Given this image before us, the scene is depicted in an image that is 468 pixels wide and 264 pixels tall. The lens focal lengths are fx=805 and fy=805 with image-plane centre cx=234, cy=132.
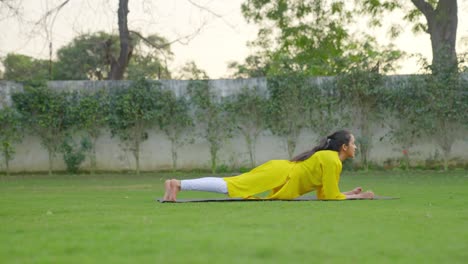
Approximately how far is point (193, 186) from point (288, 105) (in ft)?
33.3

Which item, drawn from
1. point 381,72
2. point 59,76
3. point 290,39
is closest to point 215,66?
point 290,39

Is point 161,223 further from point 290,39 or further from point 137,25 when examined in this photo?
point 290,39

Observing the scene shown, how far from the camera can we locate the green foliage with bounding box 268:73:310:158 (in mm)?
18359

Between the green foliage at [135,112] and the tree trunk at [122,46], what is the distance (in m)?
3.39

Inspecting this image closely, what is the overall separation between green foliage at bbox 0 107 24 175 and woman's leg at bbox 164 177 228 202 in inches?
401

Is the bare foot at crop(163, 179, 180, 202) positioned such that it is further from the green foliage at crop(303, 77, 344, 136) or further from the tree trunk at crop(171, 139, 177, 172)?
the green foliage at crop(303, 77, 344, 136)

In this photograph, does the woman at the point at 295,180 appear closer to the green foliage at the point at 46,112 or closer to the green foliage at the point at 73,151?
the green foliage at the point at 73,151

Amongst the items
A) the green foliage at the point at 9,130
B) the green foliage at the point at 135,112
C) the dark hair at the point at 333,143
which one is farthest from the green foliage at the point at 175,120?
the dark hair at the point at 333,143

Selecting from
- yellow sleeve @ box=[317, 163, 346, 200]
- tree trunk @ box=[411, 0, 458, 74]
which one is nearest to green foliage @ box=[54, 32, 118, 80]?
tree trunk @ box=[411, 0, 458, 74]

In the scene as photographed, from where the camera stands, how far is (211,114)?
18.4 m

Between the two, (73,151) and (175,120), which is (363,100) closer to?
(175,120)

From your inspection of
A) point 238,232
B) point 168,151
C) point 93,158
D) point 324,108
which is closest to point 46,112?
point 93,158

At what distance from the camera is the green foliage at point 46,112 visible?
715 inches

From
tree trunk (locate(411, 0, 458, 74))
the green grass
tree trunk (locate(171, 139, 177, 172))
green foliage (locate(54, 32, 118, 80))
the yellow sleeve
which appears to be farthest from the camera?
green foliage (locate(54, 32, 118, 80))
